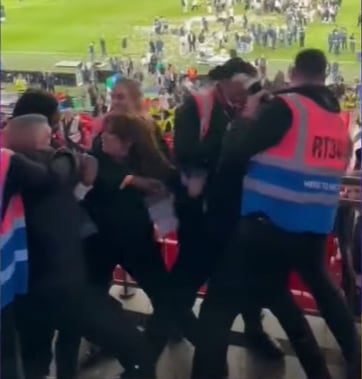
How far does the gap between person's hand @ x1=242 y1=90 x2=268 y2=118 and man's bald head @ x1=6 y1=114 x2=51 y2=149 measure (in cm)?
58

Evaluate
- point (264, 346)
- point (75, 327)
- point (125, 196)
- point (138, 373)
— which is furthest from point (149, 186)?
point (264, 346)

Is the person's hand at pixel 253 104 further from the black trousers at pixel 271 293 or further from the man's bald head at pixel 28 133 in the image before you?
the man's bald head at pixel 28 133

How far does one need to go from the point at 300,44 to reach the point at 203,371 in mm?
1061

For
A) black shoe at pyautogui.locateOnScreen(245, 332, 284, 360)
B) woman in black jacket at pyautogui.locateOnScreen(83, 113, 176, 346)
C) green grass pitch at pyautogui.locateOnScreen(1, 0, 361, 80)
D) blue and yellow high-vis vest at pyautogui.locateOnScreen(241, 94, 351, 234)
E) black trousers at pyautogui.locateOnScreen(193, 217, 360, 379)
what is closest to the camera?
blue and yellow high-vis vest at pyautogui.locateOnScreen(241, 94, 351, 234)

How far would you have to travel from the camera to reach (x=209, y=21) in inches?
113

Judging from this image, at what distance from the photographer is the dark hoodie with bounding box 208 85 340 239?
2.41 m

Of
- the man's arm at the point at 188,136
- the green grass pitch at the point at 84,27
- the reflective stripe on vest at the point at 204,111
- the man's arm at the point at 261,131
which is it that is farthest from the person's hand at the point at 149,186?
the green grass pitch at the point at 84,27

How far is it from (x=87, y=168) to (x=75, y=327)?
1.56ft

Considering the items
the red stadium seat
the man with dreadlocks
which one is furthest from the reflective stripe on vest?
the red stadium seat

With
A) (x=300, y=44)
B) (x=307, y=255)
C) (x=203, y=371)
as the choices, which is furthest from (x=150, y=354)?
(x=300, y=44)

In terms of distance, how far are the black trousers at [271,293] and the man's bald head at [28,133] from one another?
0.63m

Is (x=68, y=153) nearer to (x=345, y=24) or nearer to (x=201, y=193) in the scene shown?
(x=201, y=193)

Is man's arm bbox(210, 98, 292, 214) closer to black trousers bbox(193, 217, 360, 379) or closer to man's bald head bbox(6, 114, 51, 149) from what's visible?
black trousers bbox(193, 217, 360, 379)

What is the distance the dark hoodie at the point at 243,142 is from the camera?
7.91ft
